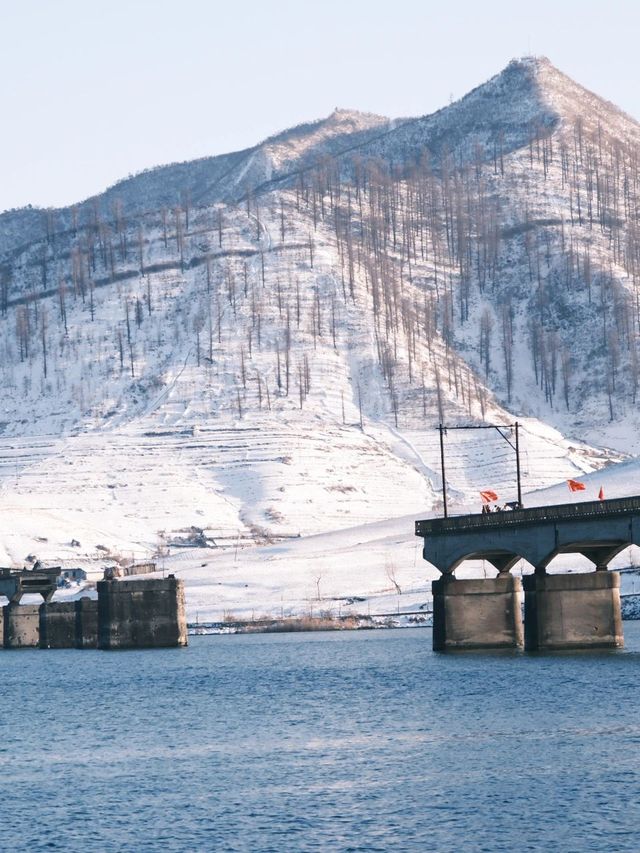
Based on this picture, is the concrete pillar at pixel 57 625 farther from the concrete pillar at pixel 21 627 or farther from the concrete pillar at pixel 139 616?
the concrete pillar at pixel 139 616

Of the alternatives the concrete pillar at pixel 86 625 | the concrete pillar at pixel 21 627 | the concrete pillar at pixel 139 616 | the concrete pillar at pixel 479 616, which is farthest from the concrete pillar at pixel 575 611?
the concrete pillar at pixel 21 627

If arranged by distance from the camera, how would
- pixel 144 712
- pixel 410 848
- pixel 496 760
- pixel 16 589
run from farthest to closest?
1. pixel 16 589
2. pixel 144 712
3. pixel 496 760
4. pixel 410 848

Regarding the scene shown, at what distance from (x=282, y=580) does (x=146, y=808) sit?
126 m

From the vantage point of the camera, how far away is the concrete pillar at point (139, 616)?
151 metres

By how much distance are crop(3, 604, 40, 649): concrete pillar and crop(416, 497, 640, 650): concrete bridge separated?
59.2m

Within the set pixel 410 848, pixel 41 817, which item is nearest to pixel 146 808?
pixel 41 817

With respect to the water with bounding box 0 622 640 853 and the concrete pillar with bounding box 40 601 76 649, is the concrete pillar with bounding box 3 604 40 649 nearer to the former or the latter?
the concrete pillar with bounding box 40 601 76 649

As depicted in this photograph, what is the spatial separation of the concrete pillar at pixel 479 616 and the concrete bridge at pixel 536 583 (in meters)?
0.07

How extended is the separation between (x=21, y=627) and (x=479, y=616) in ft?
218

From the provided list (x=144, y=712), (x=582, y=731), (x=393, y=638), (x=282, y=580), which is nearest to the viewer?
(x=582, y=731)

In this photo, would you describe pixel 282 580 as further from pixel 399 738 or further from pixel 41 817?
pixel 41 817

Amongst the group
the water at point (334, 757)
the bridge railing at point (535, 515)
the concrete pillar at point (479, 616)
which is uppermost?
the bridge railing at point (535, 515)

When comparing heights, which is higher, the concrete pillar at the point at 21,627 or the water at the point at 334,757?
the concrete pillar at the point at 21,627

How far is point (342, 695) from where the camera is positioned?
99.4m
